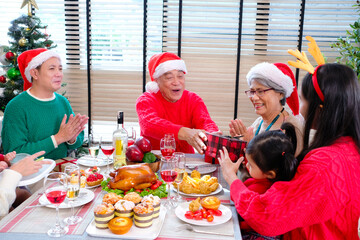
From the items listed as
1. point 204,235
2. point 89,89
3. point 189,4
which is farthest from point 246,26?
point 204,235

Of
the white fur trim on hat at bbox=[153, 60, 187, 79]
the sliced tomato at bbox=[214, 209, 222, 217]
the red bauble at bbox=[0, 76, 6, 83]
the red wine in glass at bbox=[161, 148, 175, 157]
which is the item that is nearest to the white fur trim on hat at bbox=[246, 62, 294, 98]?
the white fur trim on hat at bbox=[153, 60, 187, 79]

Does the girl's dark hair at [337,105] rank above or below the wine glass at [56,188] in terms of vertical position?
above

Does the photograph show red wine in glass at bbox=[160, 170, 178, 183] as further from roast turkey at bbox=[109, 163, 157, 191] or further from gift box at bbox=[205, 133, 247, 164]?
gift box at bbox=[205, 133, 247, 164]

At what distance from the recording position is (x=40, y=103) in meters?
2.31

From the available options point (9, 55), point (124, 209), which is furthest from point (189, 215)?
point (9, 55)

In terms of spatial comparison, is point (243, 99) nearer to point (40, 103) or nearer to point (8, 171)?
point (40, 103)

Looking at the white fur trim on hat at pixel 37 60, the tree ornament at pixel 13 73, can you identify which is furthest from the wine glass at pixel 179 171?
the tree ornament at pixel 13 73

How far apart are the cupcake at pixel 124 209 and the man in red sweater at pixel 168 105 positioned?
1.09 metres

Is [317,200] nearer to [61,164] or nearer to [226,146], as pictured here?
[226,146]

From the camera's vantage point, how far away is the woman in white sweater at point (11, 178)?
128 cm

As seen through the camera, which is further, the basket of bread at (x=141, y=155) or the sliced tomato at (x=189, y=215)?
the basket of bread at (x=141, y=155)

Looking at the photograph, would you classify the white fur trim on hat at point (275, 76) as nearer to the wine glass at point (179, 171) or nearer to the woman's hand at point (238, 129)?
the woman's hand at point (238, 129)

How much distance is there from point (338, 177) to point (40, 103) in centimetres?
206

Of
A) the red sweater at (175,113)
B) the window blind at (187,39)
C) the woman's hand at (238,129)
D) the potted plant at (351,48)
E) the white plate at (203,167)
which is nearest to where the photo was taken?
the white plate at (203,167)
